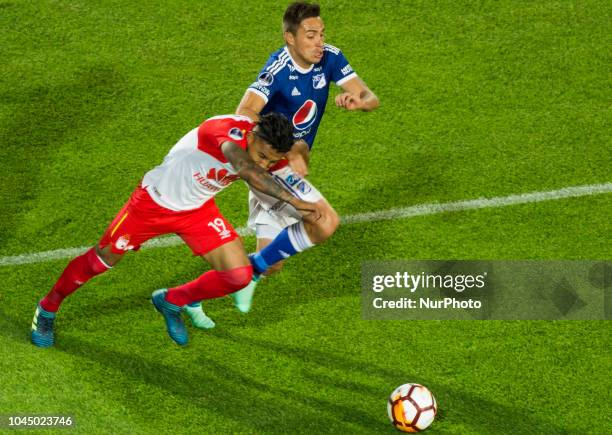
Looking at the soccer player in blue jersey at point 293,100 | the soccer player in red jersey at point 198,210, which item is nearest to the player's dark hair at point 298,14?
the soccer player in blue jersey at point 293,100

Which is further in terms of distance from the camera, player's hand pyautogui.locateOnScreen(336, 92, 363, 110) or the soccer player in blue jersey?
the soccer player in blue jersey

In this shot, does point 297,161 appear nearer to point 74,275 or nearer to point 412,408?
point 74,275

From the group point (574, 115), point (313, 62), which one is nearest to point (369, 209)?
point (313, 62)

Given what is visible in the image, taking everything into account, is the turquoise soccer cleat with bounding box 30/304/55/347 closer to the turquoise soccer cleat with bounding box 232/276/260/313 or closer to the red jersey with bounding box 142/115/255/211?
the red jersey with bounding box 142/115/255/211

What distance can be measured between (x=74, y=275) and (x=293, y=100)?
2.17 metres

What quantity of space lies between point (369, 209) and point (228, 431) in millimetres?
3082

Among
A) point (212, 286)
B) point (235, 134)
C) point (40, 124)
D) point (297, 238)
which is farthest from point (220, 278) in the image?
point (40, 124)

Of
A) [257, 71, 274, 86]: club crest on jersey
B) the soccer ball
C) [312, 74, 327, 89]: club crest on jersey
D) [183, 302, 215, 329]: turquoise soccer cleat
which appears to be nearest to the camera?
the soccer ball

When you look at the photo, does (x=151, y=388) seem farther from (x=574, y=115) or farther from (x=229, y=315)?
(x=574, y=115)

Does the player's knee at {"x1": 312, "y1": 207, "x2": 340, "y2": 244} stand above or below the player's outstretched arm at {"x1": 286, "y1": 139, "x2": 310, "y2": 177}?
below

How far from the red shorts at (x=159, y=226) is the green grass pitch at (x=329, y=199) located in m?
0.89

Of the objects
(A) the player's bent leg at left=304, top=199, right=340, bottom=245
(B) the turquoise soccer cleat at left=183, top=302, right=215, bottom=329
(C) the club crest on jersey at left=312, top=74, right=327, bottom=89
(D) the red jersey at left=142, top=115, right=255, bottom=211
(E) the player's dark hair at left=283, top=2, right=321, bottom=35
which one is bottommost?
(B) the turquoise soccer cleat at left=183, top=302, right=215, bottom=329

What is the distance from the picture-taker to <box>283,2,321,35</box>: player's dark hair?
860 centimetres

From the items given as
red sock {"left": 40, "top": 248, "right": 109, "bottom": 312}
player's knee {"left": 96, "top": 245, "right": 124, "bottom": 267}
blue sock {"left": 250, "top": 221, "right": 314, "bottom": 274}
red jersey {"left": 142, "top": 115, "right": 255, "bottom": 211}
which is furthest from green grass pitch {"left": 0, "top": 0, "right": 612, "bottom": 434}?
red jersey {"left": 142, "top": 115, "right": 255, "bottom": 211}
